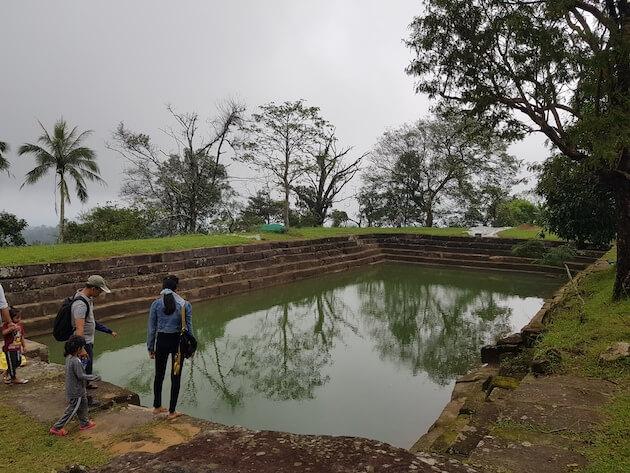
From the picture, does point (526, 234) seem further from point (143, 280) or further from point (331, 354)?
point (143, 280)

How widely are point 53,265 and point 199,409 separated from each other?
17.4 ft

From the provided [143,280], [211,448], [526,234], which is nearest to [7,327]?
[211,448]

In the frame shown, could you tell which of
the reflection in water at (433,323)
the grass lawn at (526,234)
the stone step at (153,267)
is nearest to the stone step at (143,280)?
the stone step at (153,267)

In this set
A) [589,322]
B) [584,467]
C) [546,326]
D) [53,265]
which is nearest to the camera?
[584,467]

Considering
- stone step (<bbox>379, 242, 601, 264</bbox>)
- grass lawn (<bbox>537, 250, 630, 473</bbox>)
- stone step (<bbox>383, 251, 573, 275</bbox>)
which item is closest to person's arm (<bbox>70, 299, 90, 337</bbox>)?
grass lawn (<bbox>537, 250, 630, 473</bbox>)

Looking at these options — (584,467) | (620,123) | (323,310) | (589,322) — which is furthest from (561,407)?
(323,310)

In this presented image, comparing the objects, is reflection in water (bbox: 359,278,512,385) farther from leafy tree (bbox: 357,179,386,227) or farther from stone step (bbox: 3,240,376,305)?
leafy tree (bbox: 357,179,386,227)

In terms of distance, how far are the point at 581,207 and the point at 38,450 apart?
1013 cm

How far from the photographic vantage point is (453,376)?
606 centimetres

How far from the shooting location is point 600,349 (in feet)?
14.5

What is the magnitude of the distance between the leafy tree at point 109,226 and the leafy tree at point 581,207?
13.0 m

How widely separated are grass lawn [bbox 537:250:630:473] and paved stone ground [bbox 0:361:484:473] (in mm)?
806

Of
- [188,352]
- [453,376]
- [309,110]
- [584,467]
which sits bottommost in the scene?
[453,376]

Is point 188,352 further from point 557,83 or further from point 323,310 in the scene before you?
point 323,310
